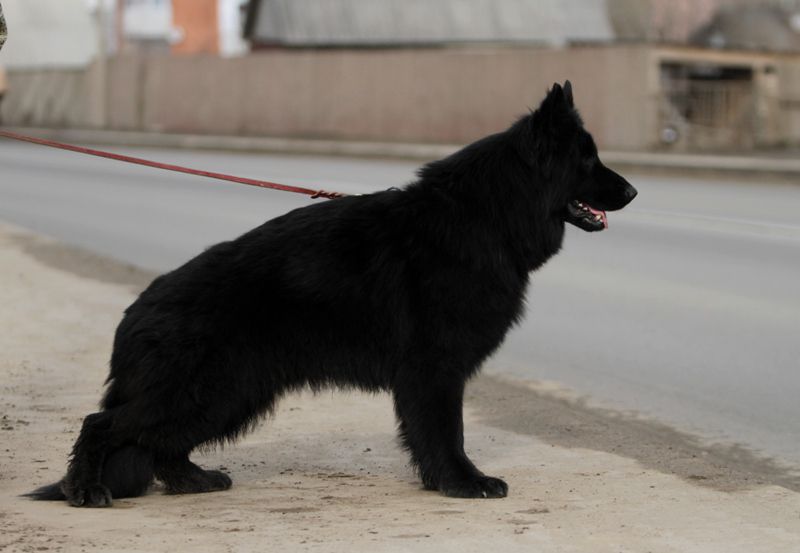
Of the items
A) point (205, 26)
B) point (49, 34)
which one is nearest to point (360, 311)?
point (49, 34)

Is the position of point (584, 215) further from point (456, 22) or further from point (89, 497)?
point (456, 22)

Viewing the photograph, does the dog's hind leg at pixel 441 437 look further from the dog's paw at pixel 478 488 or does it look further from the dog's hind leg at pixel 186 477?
the dog's hind leg at pixel 186 477

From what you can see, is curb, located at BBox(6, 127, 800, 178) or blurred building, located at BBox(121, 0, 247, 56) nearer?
curb, located at BBox(6, 127, 800, 178)

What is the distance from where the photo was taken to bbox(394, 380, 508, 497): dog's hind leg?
5.54 m

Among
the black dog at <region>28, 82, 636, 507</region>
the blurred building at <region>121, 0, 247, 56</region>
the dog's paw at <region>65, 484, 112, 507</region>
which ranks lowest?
the dog's paw at <region>65, 484, 112, 507</region>

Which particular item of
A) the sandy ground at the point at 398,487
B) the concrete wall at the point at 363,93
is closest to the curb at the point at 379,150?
the concrete wall at the point at 363,93

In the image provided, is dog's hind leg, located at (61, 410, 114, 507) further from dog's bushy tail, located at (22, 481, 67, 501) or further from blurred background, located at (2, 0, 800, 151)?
blurred background, located at (2, 0, 800, 151)

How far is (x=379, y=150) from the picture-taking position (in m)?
31.9

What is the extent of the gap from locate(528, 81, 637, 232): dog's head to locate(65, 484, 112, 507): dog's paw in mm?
2040

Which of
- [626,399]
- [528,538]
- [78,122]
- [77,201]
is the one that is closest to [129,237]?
[77,201]

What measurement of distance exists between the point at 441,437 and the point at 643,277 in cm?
726

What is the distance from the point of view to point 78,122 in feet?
162

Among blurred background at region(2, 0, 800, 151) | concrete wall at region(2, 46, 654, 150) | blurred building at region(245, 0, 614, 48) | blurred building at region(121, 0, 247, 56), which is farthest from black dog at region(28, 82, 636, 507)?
blurred building at region(121, 0, 247, 56)

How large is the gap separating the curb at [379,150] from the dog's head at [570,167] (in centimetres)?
1910
